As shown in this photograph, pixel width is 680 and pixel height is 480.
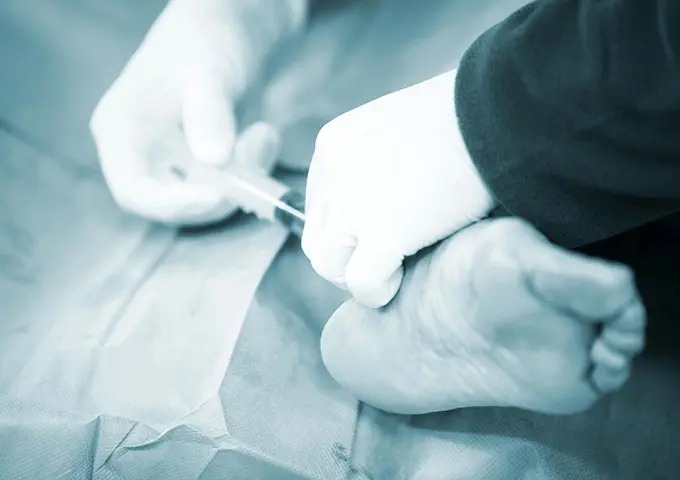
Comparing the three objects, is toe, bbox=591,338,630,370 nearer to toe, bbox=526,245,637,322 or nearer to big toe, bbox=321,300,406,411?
toe, bbox=526,245,637,322

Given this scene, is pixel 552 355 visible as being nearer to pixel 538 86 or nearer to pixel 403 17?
pixel 538 86

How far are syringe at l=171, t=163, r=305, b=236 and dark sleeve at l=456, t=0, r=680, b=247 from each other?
197 millimetres

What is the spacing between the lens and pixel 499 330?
0.32 metres

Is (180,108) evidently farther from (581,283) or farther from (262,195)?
(581,283)

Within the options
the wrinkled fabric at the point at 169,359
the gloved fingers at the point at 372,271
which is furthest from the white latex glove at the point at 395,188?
the wrinkled fabric at the point at 169,359

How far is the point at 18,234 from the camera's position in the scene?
0.60 metres

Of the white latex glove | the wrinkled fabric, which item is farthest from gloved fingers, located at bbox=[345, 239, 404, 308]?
the wrinkled fabric

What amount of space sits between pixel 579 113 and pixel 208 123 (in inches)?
13.1

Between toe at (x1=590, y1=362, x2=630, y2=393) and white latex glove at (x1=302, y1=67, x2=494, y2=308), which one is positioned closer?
toe at (x1=590, y1=362, x2=630, y2=393)

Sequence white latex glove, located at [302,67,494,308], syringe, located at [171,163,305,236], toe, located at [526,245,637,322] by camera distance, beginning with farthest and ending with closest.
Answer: syringe, located at [171,163,305,236] → white latex glove, located at [302,67,494,308] → toe, located at [526,245,637,322]

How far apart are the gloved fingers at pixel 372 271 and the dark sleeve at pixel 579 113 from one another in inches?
3.3

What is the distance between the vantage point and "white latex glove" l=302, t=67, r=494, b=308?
0.39 m

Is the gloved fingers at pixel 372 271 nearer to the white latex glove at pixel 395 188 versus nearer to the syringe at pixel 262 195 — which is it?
the white latex glove at pixel 395 188

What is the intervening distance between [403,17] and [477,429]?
463mm
